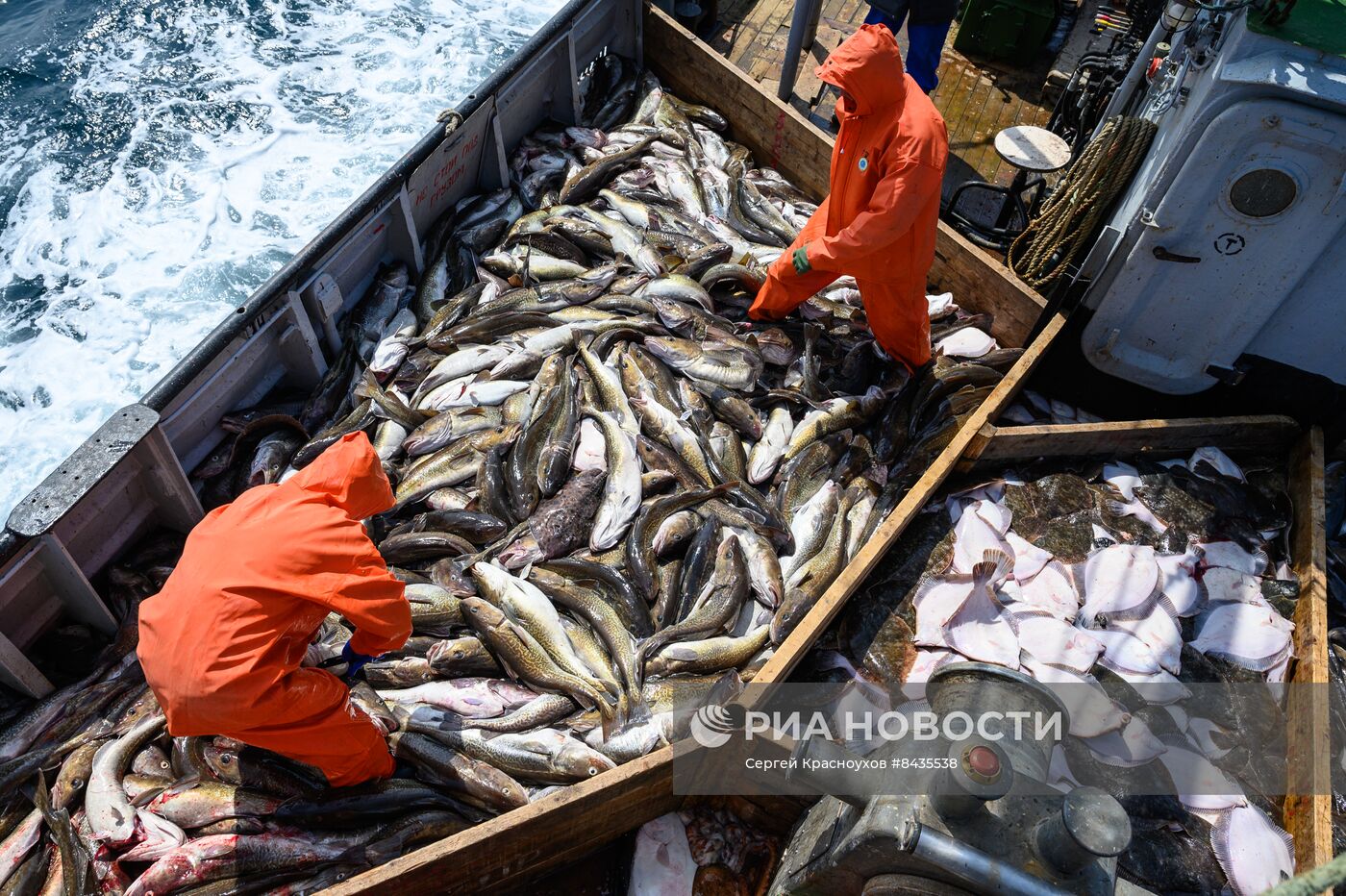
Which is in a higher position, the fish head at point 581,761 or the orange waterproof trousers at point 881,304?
the orange waterproof trousers at point 881,304

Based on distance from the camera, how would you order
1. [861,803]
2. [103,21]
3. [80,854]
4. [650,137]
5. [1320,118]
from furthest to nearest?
[103,21] → [650,137] → [1320,118] → [80,854] → [861,803]

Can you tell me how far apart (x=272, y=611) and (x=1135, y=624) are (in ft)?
13.0

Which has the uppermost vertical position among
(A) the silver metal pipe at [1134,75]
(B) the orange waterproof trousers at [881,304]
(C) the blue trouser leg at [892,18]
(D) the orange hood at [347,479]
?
(A) the silver metal pipe at [1134,75]

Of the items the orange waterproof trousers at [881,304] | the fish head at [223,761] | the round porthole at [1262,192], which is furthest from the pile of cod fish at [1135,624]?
the fish head at [223,761]

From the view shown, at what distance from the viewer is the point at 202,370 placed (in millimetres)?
4176

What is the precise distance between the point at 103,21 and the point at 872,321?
31.0 ft

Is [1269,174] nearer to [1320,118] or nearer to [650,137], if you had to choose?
[1320,118]

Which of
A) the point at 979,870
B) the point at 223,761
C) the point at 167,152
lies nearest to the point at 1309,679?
the point at 979,870

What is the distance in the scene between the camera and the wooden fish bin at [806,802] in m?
3.27

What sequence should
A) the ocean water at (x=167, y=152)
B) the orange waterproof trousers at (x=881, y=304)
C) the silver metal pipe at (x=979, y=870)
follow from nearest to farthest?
the silver metal pipe at (x=979, y=870) → the orange waterproof trousers at (x=881, y=304) → the ocean water at (x=167, y=152)

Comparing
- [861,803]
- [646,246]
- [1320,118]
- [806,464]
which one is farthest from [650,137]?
[861,803]

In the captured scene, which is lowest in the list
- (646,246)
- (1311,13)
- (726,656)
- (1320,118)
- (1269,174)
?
(726,656)

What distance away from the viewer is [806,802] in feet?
11.9

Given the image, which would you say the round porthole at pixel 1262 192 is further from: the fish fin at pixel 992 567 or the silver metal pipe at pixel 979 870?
the silver metal pipe at pixel 979 870
